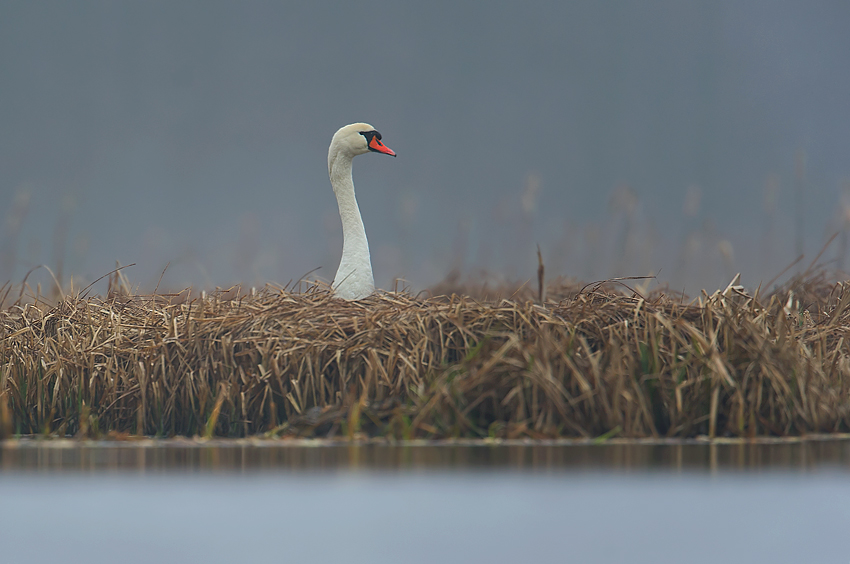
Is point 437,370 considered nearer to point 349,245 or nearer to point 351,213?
point 349,245

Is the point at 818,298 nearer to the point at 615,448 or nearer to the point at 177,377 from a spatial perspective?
the point at 615,448

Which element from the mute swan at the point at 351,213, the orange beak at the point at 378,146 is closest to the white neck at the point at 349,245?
the mute swan at the point at 351,213

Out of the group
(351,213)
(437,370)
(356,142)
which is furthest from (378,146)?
(437,370)

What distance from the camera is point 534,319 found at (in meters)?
7.98

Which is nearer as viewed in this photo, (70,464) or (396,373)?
(70,464)

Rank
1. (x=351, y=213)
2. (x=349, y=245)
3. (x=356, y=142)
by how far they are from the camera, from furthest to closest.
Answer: (x=356, y=142) < (x=351, y=213) < (x=349, y=245)

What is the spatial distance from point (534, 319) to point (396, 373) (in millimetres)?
1160

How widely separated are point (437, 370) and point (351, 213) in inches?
128

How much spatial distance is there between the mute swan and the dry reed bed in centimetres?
74

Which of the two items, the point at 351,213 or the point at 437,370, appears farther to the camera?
the point at 351,213

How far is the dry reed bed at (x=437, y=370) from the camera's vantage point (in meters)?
7.21

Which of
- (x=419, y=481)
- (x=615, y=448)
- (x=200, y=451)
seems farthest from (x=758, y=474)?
(x=200, y=451)

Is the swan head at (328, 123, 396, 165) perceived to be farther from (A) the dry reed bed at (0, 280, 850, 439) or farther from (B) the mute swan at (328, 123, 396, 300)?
(A) the dry reed bed at (0, 280, 850, 439)

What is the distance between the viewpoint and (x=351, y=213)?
10.5 m
